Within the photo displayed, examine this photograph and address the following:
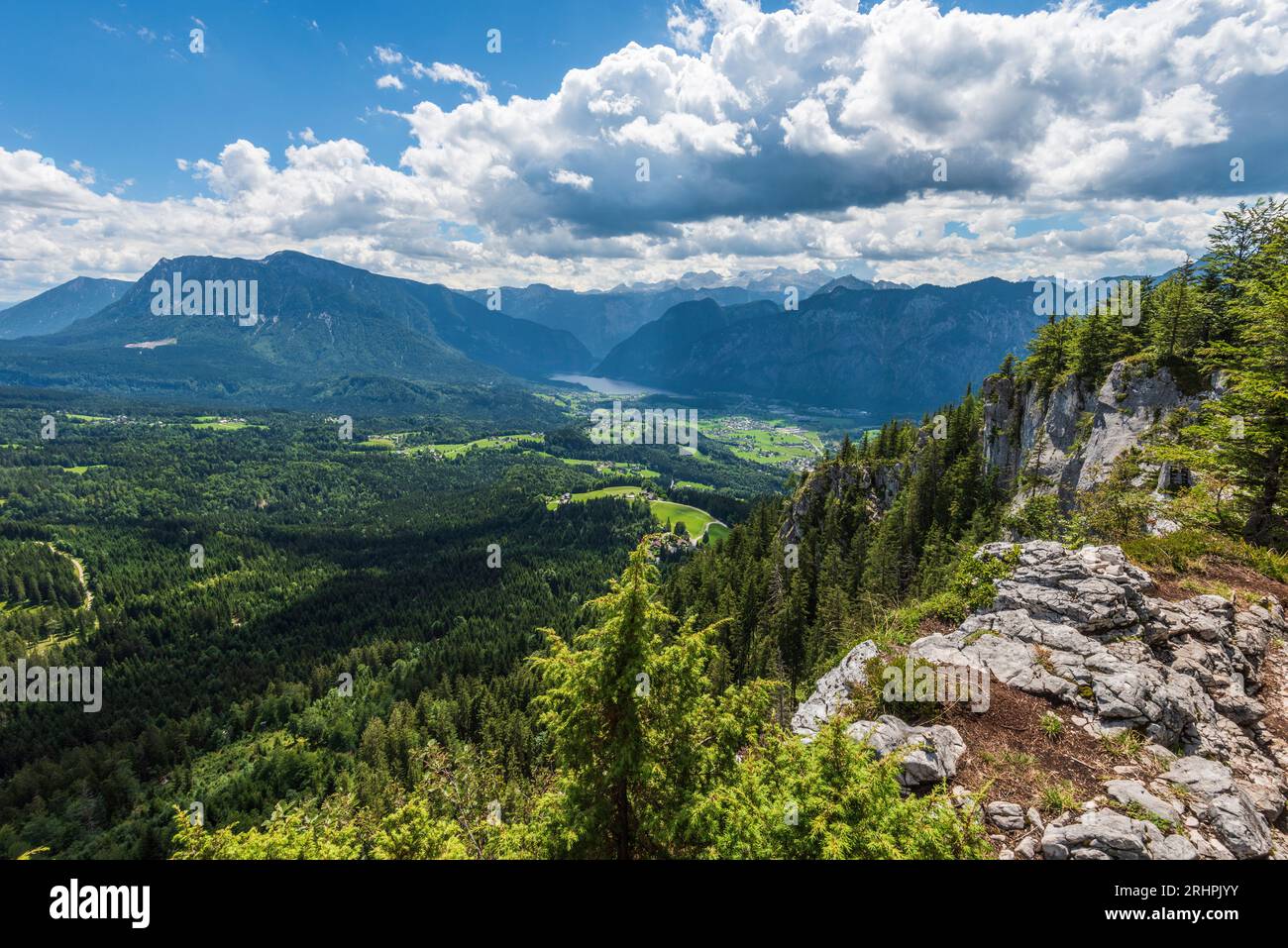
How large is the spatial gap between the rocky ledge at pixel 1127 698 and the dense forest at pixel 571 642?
169cm

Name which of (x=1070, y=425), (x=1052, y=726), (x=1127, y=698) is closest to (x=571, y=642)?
(x=1052, y=726)

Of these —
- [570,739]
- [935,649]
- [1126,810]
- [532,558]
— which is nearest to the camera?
[1126,810]

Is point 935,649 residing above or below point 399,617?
above

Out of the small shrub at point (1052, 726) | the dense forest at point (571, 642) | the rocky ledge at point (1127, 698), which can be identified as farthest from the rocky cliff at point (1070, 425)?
the small shrub at point (1052, 726)

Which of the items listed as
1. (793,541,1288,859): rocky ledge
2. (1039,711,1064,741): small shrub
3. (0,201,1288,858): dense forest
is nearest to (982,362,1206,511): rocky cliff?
(0,201,1288,858): dense forest

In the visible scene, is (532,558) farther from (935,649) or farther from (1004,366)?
(935,649)

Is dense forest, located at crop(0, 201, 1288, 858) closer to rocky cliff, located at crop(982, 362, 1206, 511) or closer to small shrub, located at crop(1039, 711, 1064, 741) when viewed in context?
rocky cliff, located at crop(982, 362, 1206, 511)

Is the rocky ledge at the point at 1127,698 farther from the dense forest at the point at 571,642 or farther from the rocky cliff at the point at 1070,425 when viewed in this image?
the rocky cliff at the point at 1070,425

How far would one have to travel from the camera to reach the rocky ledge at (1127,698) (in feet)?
29.7

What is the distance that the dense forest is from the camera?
420 inches
